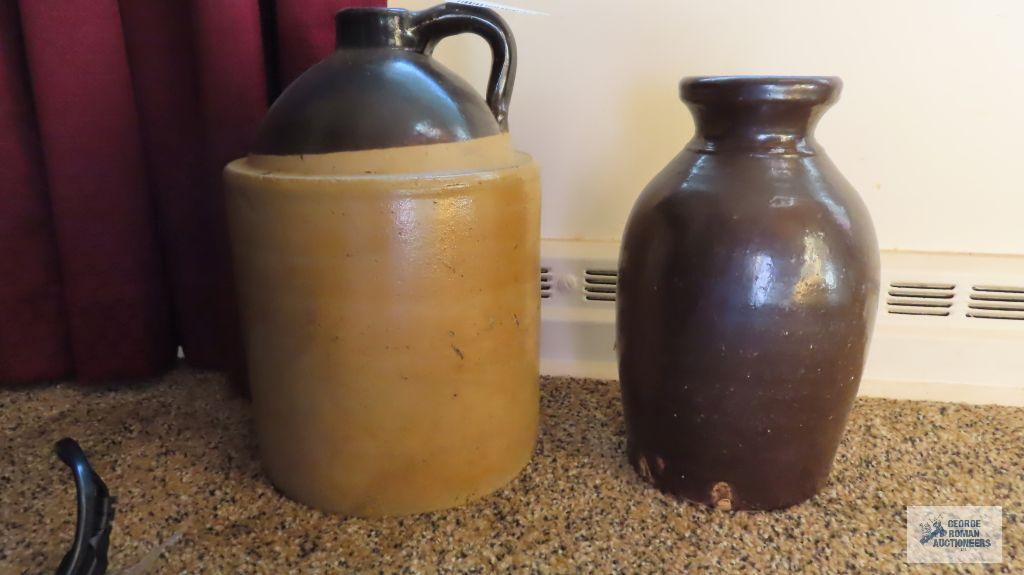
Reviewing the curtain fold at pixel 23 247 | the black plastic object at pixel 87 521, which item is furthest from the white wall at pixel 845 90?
the black plastic object at pixel 87 521

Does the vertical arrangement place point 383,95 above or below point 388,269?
above

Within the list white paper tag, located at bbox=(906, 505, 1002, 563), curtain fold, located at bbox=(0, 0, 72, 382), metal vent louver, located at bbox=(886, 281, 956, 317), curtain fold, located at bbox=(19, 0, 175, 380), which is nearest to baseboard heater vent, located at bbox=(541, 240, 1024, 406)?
metal vent louver, located at bbox=(886, 281, 956, 317)

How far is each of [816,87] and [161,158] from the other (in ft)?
2.88

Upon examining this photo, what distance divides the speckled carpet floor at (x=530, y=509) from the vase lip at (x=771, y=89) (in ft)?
1.44

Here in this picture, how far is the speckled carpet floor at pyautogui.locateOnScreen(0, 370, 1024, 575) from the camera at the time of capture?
709 mm

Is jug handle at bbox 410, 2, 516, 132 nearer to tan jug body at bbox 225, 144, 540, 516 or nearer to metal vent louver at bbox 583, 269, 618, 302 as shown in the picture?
tan jug body at bbox 225, 144, 540, 516

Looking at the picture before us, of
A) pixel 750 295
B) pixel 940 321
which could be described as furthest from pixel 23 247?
pixel 940 321

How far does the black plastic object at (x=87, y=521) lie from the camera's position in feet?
2.10

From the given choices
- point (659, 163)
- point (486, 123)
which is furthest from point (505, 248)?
point (659, 163)

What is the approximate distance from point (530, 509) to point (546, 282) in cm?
40

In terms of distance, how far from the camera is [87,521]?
66 centimetres

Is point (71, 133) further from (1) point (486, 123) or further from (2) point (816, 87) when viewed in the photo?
(2) point (816, 87)

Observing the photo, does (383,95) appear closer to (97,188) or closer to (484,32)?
(484,32)

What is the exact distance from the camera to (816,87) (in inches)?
27.4
